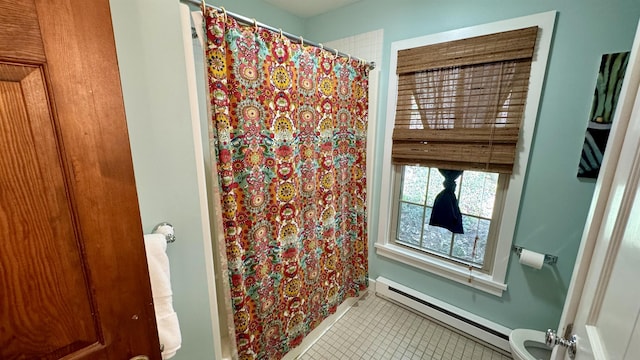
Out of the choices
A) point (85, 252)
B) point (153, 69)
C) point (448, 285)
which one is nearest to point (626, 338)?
point (85, 252)

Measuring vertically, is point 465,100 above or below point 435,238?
above

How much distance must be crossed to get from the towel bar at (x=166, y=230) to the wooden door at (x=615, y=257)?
46.3 inches

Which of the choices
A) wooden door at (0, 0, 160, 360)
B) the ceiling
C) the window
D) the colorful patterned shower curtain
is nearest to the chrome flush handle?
the window

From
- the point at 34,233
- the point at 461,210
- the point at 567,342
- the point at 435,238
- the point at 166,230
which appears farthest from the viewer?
the point at 435,238

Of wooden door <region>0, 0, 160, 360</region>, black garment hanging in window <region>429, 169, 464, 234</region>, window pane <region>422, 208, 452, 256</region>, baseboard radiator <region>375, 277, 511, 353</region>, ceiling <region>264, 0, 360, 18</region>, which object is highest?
ceiling <region>264, 0, 360, 18</region>

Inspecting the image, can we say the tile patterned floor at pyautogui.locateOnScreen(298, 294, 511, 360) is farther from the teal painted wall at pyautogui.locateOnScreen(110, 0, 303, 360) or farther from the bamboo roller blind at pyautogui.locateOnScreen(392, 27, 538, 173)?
the bamboo roller blind at pyautogui.locateOnScreen(392, 27, 538, 173)

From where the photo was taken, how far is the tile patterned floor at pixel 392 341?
1.62 metres

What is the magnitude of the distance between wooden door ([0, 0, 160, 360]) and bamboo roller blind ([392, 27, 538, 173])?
167cm

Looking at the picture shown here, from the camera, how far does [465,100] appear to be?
5.05 feet

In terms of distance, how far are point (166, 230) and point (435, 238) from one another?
1.82 meters

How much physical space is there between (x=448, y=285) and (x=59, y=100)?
223 centimetres

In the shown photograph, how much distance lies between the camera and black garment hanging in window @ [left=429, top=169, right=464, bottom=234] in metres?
1.74

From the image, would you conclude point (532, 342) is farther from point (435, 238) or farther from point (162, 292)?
point (162, 292)

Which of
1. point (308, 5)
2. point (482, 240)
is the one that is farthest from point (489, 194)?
point (308, 5)
